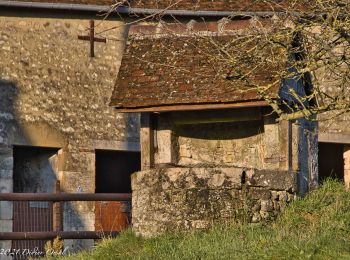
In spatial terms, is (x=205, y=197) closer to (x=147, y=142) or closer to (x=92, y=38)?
A: (x=147, y=142)

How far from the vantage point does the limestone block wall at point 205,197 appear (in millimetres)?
14742

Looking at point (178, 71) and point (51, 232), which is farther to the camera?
point (51, 232)

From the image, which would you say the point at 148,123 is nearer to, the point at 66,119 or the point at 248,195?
the point at 248,195

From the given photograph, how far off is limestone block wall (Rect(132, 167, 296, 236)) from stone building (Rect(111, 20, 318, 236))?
0.04ft

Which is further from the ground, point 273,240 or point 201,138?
point 201,138

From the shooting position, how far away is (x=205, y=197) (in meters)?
14.8

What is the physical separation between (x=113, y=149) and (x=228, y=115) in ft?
22.7

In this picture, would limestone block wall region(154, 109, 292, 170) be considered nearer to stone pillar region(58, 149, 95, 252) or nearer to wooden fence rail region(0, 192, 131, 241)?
wooden fence rail region(0, 192, 131, 241)

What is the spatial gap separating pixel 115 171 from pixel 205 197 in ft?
31.7

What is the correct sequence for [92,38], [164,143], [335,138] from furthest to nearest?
1. [335,138]
2. [92,38]
3. [164,143]

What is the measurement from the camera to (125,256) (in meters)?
14.2

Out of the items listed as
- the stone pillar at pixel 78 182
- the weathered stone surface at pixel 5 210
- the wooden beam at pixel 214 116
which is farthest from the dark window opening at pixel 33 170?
the wooden beam at pixel 214 116

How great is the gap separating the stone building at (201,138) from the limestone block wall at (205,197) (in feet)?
0.04

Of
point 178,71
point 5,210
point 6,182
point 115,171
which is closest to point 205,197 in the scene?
point 178,71
